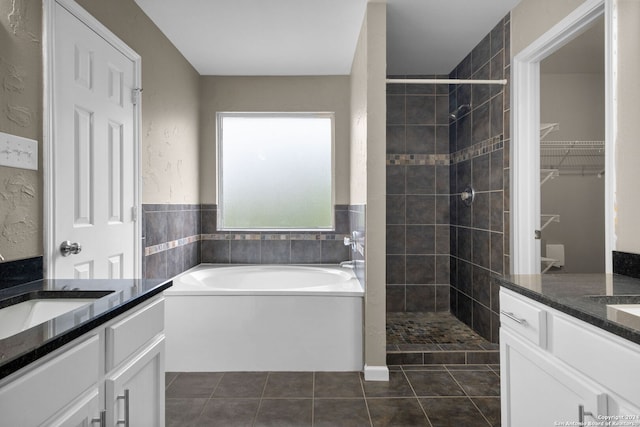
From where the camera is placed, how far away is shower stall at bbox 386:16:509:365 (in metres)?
2.83

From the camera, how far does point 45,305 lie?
4.33ft

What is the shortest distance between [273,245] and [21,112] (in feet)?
8.34

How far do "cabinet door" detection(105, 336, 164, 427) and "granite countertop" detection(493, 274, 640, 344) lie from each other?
130 centimetres

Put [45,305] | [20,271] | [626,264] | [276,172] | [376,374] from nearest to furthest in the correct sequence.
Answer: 1. [45,305]
2. [20,271]
3. [626,264]
4. [376,374]
5. [276,172]

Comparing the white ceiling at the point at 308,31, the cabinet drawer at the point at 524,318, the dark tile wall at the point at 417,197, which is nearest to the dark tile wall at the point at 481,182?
the dark tile wall at the point at 417,197

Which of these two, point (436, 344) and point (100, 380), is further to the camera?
point (436, 344)

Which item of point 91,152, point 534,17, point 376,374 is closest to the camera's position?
point 91,152

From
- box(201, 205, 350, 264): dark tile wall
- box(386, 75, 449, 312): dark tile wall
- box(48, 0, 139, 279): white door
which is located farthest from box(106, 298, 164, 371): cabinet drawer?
box(386, 75, 449, 312): dark tile wall

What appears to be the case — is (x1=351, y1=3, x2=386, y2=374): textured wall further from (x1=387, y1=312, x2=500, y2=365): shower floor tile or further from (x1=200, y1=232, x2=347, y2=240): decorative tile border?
(x1=200, y1=232, x2=347, y2=240): decorative tile border

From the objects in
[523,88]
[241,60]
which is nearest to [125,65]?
Result: [241,60]

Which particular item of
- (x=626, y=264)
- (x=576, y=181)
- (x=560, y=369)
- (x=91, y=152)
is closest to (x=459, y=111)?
(x=576, y=181)

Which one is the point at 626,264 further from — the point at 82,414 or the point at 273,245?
the point at 273,245

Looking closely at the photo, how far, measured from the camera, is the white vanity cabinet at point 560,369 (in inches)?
36.8

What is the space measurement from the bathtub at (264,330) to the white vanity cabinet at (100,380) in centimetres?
121
